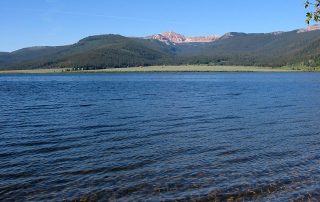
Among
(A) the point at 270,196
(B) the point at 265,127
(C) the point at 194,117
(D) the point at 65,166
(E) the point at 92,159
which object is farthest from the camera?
(C) the point at 194,117

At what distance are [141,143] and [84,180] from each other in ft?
32.8

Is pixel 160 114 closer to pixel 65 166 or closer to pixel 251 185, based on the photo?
pixel 65 166

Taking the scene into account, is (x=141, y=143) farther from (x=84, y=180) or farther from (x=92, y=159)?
(x=84, y=180)

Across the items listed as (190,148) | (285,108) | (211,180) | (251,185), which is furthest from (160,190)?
(285,108)

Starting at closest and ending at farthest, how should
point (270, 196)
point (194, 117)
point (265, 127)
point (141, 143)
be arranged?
1. point (270, 196)
2. point (141, 143)
3. point (265, 127)
4. point (194, 117)

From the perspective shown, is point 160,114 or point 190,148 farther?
point 160,114

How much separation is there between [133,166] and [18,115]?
29.3 metres

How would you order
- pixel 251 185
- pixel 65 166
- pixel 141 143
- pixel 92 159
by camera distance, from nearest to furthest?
pixel 251 185, pixel 65 166, pixel 92 159, pixel 141 143

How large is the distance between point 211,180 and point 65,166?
8.70 metres

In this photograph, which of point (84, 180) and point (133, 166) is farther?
point (133, 166)

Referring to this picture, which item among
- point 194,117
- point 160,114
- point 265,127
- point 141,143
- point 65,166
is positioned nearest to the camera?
point 65,166

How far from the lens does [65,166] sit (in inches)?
934

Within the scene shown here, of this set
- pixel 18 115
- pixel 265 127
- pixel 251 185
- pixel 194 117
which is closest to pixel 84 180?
pixel 251 185

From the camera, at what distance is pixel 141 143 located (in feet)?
100
